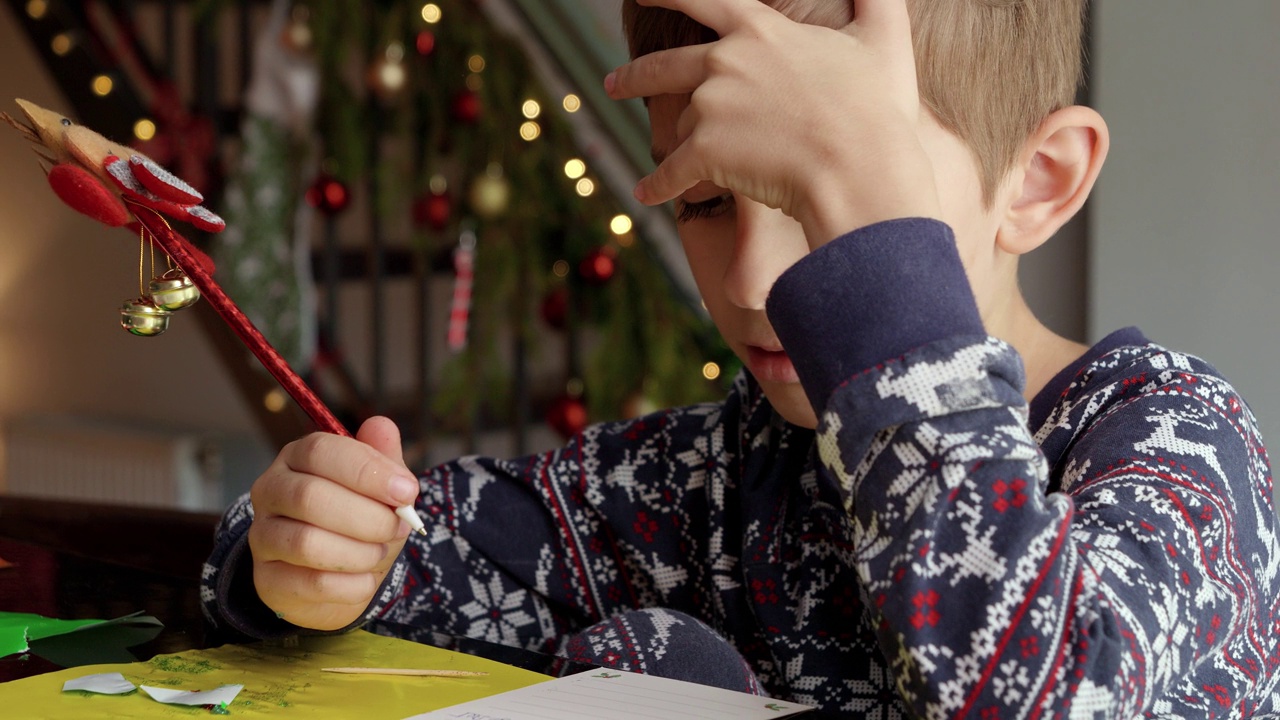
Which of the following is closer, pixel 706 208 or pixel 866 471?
pixel 866 471

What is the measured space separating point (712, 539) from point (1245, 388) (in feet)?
2.85

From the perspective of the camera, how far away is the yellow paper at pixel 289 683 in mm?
543

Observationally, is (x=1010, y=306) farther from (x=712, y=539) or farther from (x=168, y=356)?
(x=168, y=356)

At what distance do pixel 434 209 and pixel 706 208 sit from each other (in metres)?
1.80

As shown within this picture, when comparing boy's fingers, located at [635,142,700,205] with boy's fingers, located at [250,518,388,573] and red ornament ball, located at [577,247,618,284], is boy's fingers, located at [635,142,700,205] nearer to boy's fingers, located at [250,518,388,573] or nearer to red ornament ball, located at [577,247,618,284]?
boy's fingers, located at [250,518,388,573]

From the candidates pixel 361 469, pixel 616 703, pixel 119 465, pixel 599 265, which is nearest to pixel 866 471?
pixel 616 703

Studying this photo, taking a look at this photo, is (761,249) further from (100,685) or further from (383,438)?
(100,685)

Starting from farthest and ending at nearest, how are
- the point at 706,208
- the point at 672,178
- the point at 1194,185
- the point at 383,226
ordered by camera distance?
the point at 383,226 < the point at 1194,185 < the point at 706,208 < the point at 672,178

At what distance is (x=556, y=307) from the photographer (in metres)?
2.35

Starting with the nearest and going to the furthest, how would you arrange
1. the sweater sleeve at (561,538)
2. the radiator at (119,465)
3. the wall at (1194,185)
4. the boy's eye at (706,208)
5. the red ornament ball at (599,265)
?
the boy's eye at (706,208) < the sweater sleeve at (561,538) < the wall at (1194,185) < the red ornament ball at (599,265) < the radiator at (119,465)

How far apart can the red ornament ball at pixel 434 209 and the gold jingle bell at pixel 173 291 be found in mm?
1893

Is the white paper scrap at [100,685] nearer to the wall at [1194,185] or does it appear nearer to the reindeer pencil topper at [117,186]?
the reindeer pencil topper at [117,186]

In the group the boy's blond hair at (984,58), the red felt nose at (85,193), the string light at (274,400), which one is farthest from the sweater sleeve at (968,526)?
the string light at (274,400)

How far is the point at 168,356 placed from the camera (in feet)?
10.4
